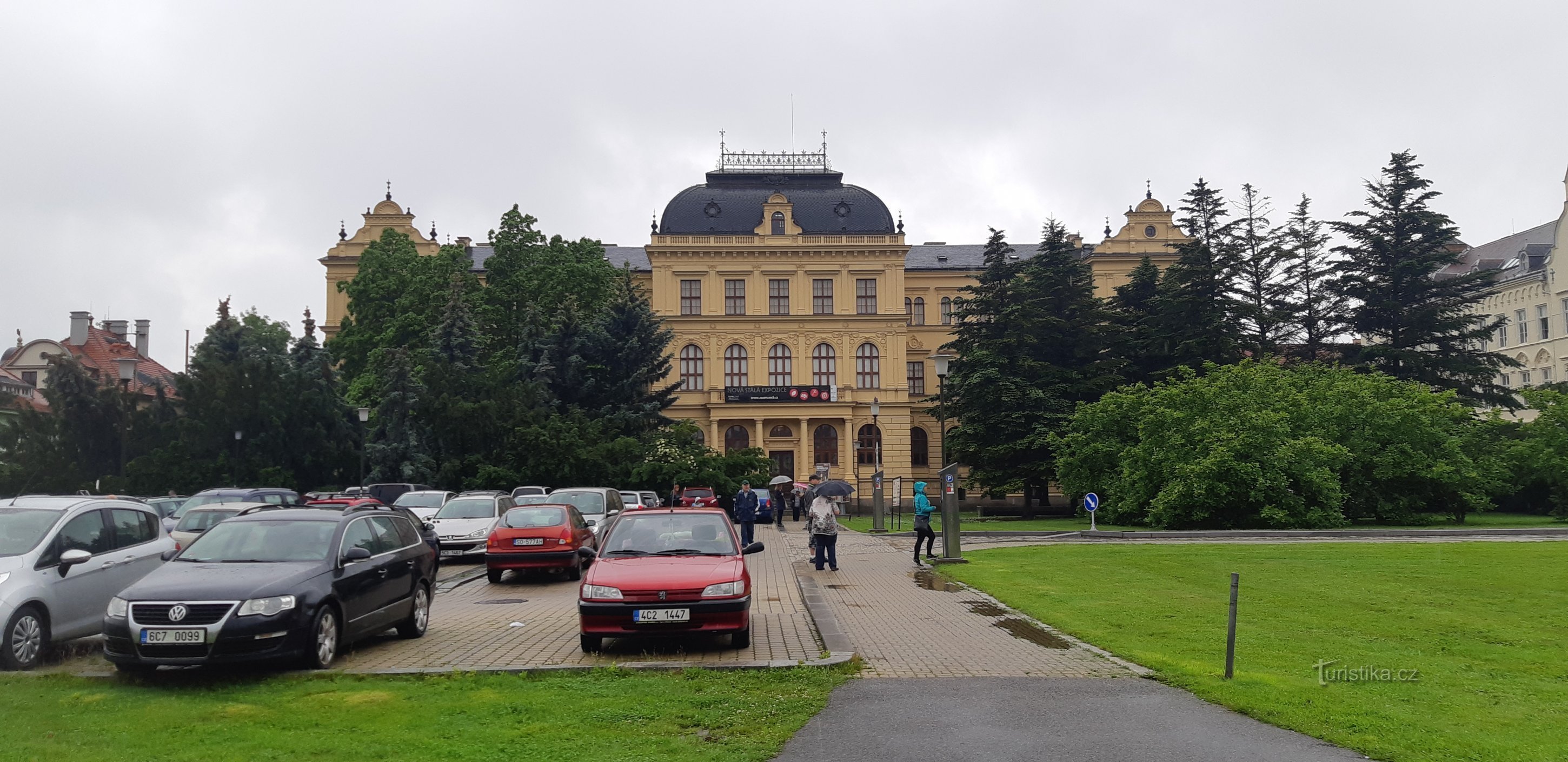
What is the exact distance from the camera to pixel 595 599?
11250 mm

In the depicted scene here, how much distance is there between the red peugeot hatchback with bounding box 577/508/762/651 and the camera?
36.8ft

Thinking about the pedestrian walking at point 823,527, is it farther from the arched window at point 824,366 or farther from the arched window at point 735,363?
the arched window at point 735,363

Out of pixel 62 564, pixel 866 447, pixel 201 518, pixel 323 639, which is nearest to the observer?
pixel 323 639

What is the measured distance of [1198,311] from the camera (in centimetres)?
4778

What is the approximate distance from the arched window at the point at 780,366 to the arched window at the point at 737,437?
11.6 ft

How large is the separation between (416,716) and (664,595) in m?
3.48

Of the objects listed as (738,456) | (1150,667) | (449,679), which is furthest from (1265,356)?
(449,679)

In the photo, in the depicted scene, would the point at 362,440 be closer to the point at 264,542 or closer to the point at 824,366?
the point at 264,542

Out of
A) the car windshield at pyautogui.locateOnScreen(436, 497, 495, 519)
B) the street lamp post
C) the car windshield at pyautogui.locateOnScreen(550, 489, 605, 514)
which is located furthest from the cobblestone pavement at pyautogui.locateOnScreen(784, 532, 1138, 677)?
the street lamp post

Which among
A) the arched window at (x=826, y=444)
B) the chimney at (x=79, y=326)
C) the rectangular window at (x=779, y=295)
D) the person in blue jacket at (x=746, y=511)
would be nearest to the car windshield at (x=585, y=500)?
the person in blue jacket at (x=746, y=511)

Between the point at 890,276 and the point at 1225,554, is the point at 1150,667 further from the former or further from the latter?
the point at 890,276

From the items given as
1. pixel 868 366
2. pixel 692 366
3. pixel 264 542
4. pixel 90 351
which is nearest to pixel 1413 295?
pixel 868 366

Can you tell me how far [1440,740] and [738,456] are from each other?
1603 inches

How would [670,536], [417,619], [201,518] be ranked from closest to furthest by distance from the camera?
1. [417,619]
2. [670,536]
3. [201,518]
